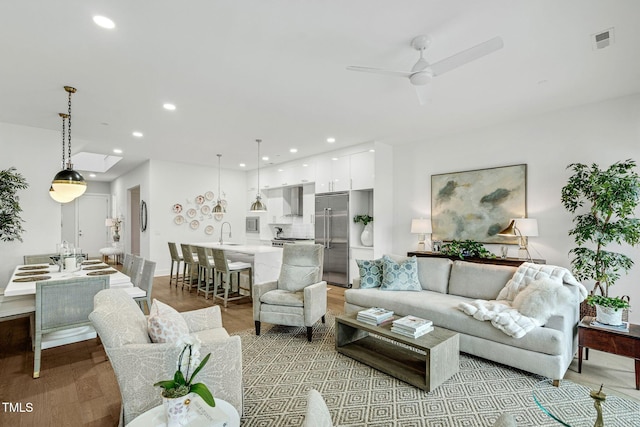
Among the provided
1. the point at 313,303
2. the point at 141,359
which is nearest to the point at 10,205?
the point at 141,359

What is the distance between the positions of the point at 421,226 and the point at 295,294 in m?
2.80

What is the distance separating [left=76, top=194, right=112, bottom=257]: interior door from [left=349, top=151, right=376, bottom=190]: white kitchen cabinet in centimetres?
998

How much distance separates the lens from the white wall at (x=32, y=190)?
4.62 m

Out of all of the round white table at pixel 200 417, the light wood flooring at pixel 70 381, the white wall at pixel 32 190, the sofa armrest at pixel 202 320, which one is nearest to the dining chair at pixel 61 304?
the light wood flooring at pixel 70 381

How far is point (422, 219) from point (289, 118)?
9.49 ft

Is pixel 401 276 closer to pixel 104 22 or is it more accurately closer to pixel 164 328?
pixel 164 328

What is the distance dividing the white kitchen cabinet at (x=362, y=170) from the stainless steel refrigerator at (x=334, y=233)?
1.21ft

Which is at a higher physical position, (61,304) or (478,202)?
(478,202)

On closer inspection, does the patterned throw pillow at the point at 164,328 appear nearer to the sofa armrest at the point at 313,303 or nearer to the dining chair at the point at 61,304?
the dining chair at the point at 61,304

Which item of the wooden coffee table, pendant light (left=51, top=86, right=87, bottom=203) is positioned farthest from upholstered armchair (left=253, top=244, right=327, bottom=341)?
pendant light (left=51, top=86, right=87, bottom=203)

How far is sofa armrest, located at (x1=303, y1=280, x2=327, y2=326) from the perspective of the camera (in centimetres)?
339

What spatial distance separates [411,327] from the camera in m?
2.60

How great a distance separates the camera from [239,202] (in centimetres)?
920

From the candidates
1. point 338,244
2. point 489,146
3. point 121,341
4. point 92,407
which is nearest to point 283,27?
point 121,341
